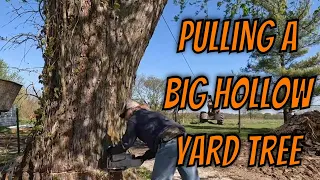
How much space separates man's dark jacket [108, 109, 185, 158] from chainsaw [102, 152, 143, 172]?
0.19 ft

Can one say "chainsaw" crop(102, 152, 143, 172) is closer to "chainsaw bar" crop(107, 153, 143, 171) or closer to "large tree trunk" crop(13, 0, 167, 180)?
"chainsaw bar" crop(107, 153, 143, 171)

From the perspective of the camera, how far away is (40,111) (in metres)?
3.24

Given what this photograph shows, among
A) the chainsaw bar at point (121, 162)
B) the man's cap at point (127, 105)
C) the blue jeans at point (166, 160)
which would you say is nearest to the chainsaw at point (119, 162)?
the chainsaw bar at point (121, 162)

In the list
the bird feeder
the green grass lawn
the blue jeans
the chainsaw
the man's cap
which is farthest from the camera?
the green grass lawn

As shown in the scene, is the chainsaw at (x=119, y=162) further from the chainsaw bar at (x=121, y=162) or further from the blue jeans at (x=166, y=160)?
the blue jeans at (x=166, y=160)

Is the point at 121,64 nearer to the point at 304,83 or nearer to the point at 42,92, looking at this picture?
the point at 42,92

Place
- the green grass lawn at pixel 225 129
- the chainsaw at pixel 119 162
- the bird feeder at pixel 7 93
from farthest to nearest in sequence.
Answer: the green grass lawn at pixel 225 129 < the bird feeder at pixel 7 93 < the chainsaw at pixel 119 162

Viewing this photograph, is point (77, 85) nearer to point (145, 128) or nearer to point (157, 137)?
point (145, 128)

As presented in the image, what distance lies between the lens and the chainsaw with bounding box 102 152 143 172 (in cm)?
335

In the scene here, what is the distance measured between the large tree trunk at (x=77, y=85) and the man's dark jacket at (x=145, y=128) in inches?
8.8

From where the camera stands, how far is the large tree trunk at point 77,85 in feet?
10.5

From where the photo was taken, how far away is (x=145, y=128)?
3316 mm

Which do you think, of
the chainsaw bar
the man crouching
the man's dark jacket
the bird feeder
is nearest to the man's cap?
the man crouching

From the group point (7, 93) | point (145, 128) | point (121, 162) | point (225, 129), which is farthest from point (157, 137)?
point (225, 129)
